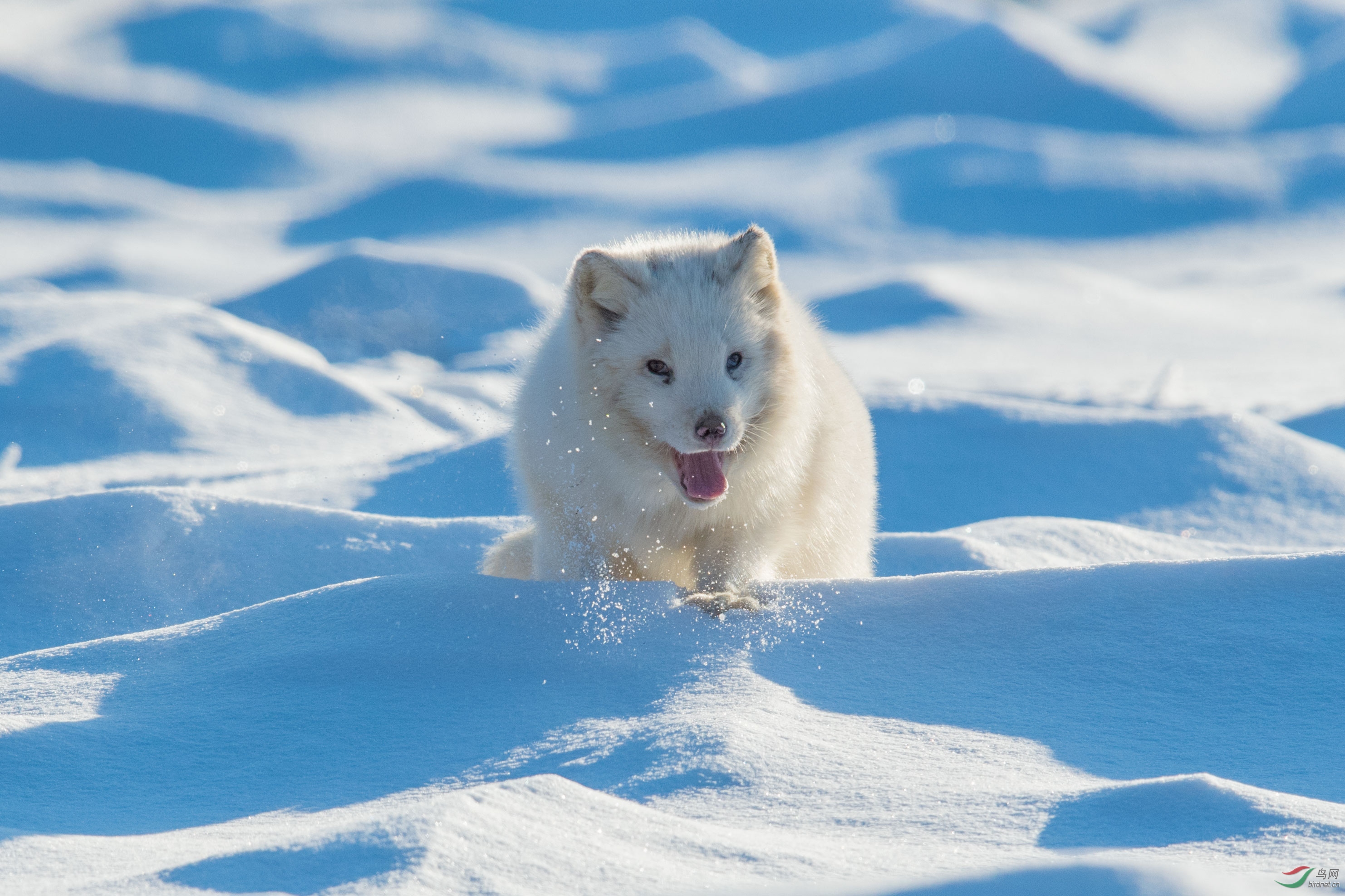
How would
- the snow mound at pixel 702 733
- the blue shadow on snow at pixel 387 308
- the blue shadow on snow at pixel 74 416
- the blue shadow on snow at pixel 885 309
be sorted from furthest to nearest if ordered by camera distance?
1. the blue shadow on snow at pixel 885 309
2. the blue shadow on snow at pixel 387 308
3. the blue shadow on snow at pixel 74 416
4. the snow mound at pixel 702 733

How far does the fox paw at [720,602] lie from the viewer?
10.1 feet

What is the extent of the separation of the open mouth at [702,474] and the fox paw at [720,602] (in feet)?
0.84

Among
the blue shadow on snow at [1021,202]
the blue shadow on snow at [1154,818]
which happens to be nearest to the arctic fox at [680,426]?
the blue shadow on snow at [1154,818]

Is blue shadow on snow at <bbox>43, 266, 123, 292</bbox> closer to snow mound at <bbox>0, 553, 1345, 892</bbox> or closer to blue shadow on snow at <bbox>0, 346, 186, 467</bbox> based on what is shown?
blue shadow on snow at <bbox>0, 346, 186, 467</bbox>

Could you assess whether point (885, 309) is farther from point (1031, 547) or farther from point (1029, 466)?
point (1031, 547)

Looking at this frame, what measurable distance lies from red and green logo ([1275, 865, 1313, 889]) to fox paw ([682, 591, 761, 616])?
1449mm

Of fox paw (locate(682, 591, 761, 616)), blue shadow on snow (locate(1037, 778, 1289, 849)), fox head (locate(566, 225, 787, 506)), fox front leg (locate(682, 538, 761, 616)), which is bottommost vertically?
blue shadow on snow (locate(1037, 778, 1289, 849))

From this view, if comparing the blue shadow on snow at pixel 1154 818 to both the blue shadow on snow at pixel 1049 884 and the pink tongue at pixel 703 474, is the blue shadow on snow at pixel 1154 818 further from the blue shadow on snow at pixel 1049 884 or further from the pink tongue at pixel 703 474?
the pink tongue at pixel 703 474

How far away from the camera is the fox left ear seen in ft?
10.6

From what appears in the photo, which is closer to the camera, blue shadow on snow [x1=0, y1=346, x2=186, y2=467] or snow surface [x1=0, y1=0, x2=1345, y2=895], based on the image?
snow surface [x1=0, y1=0, x2=1345, y2=895]

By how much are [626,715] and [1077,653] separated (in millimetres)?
1109

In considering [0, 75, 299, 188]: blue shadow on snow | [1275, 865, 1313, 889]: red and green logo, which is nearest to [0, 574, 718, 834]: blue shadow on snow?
[1275, 865, 1313, 889]: red and green logo

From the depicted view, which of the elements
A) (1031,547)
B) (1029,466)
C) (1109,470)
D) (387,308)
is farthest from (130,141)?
(1031,547)

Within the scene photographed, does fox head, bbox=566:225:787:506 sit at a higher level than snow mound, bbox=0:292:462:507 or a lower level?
lower
